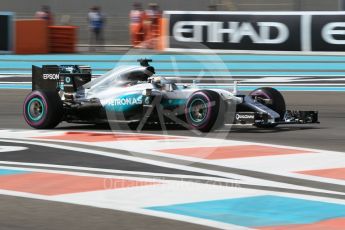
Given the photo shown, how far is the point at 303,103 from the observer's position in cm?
1506

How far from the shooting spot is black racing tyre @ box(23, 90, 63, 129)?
10828 mm

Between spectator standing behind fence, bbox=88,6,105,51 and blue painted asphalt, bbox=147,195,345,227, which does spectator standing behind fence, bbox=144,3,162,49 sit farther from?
blue painted asphalt, bbox=147,195,345,227

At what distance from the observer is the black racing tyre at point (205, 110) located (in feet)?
33.0

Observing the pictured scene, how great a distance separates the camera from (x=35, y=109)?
11086mm

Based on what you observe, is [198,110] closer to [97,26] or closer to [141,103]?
[141,103]

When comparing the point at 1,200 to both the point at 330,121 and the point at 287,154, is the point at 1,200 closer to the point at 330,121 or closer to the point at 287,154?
the point at 287,154

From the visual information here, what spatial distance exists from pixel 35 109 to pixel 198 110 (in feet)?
8.12

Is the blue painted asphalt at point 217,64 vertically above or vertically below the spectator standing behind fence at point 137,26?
below

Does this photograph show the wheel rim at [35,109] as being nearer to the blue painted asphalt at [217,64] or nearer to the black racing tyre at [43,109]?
the black racing tyre at [43,109]

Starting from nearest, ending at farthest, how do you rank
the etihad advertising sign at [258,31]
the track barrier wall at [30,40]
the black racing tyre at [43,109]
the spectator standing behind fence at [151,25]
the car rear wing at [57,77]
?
the black racing tyre at [43,109]
the car rear wing at [57,77]
the etihad advertising sign at [258,31]
the spectator standing behind fence at [151,25]
the track barrier wall at [30,40]

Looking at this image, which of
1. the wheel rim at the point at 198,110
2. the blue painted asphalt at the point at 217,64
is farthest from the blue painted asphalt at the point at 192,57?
the wheel rim at the point at 198,110

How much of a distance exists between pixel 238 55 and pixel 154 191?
635 inches

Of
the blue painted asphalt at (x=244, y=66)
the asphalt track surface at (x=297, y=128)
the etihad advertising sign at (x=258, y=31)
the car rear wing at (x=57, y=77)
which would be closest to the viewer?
the asphalt track surface at (x=297, y=128)

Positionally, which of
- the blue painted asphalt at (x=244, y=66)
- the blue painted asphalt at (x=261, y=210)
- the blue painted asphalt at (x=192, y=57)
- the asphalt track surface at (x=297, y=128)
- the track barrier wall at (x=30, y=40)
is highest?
the track barrier wall at (x=30, y=40)
